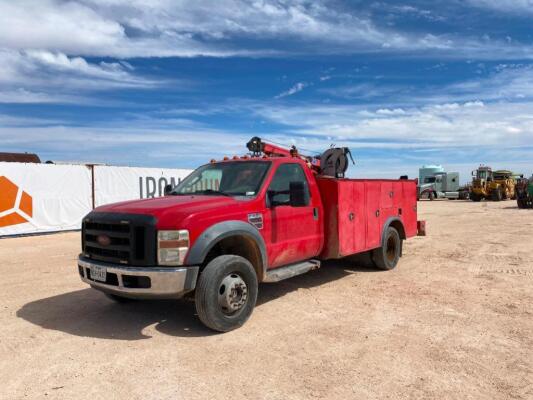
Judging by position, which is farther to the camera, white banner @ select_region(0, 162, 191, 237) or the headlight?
white banner @ select_region(0, 162, 191, 237)

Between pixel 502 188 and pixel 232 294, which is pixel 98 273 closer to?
pixel 232 294

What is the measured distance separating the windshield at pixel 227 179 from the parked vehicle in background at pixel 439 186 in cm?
3882

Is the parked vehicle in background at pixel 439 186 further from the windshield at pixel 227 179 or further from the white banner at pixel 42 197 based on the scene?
the windshield at pixel 227 179

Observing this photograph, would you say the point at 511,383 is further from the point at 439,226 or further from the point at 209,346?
the point at 439,226

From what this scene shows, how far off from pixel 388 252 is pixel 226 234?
4.54 m

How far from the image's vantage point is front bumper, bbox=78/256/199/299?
14.2ft

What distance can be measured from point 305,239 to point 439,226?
38.6 ft

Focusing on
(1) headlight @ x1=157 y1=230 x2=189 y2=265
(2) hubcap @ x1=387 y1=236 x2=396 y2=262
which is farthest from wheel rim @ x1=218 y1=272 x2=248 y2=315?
(2) hubcap @ x1=387 y1=236 x2=396 y2=262

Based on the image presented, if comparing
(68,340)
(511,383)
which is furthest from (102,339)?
(511,383)

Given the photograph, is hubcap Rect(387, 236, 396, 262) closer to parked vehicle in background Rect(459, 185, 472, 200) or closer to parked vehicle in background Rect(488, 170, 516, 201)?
parked vehicle in background Rect(488, 170, 516, 201)

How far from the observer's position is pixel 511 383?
352 cm

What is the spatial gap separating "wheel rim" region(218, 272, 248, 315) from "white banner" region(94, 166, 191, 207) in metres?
12.5

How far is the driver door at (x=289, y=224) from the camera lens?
17.8 ft

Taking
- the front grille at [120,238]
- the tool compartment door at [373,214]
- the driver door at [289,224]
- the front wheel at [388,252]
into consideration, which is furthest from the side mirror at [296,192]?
the front wheel at [388,252]
